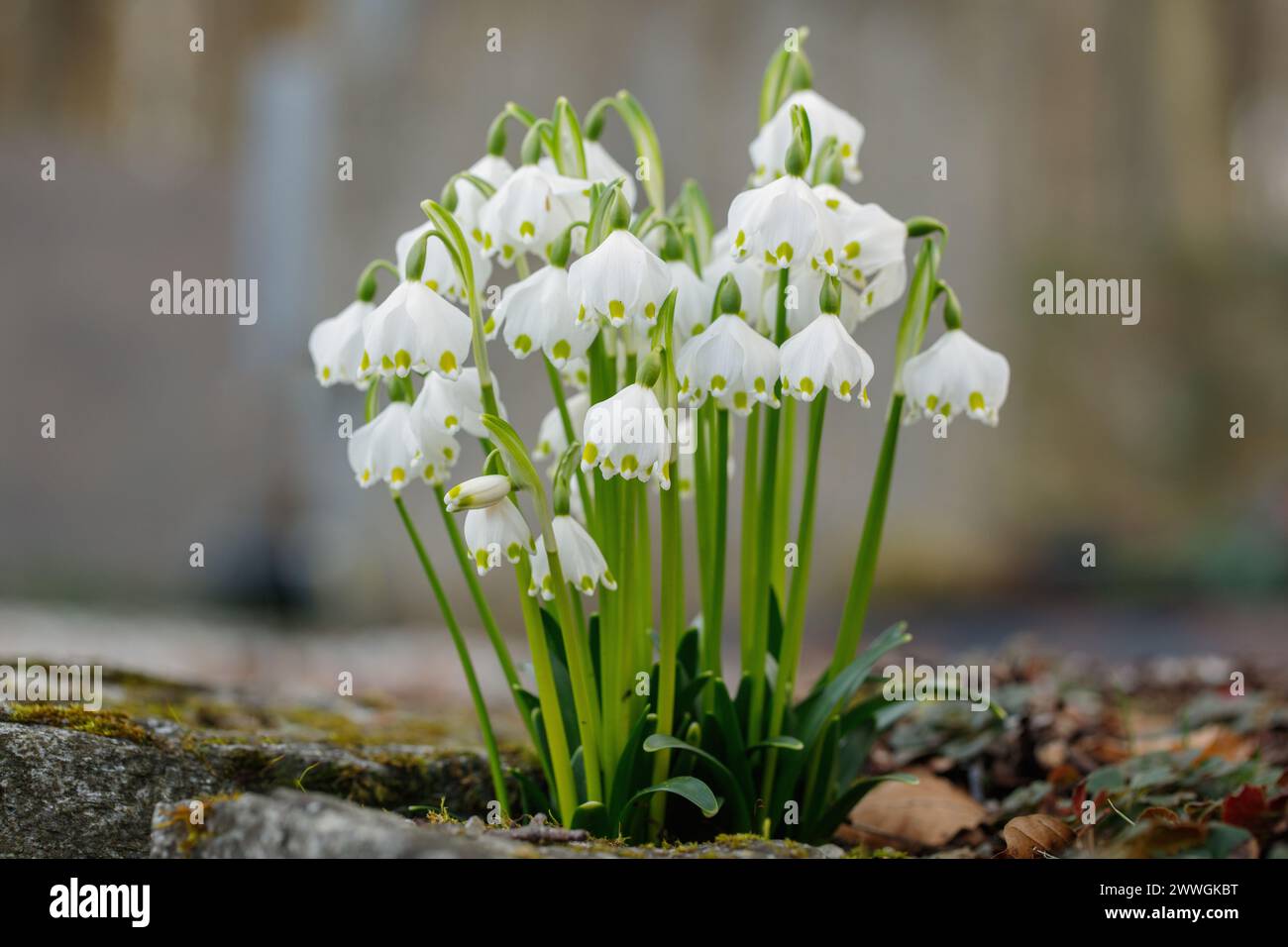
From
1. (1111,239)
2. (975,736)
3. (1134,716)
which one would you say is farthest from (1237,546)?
(975,736)

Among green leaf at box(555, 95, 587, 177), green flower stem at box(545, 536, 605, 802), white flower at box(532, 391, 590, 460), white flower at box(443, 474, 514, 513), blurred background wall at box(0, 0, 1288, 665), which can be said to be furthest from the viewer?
blurred background wall at box(0, 0, 1288, 665)

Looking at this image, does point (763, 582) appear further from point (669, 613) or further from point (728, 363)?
point (728, 363)

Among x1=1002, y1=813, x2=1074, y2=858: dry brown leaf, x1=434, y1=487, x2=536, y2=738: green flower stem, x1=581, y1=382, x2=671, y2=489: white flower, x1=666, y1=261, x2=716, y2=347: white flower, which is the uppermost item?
x1=666, y1=261, x2=716, y2=347: white flower

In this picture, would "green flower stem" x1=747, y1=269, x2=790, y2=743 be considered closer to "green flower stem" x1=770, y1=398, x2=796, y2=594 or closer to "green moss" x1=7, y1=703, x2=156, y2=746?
"green flower stem" x1=770, y1=398, x2=796, y2=594

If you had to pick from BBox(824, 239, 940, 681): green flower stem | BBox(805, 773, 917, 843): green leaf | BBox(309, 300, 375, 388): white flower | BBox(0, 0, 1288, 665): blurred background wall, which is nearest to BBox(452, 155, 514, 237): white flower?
BBox(309, 300, 375, 388): white flower

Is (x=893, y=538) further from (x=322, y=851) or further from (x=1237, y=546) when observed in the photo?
(x=322, y=851)
